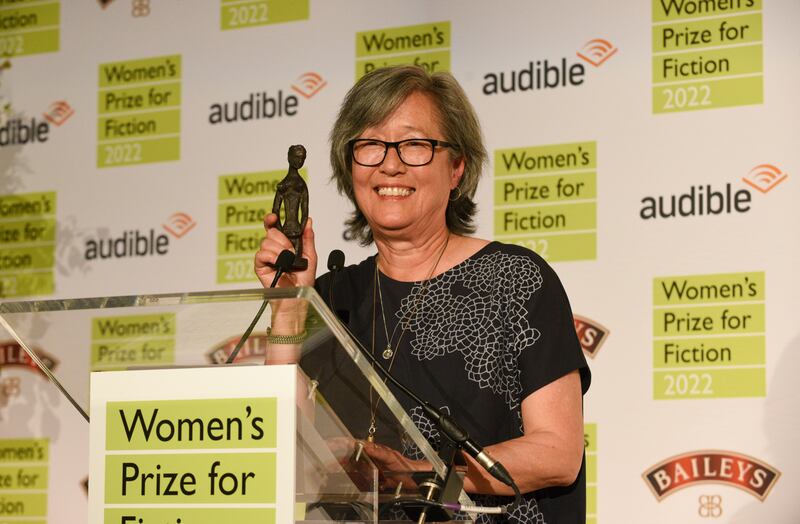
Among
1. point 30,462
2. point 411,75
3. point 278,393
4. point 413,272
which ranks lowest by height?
point 30,462

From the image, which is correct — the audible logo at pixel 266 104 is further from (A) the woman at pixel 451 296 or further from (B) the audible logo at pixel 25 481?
(A) the woman at pixel 451 296

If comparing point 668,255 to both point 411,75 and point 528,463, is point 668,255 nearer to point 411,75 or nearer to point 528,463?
point 411,75

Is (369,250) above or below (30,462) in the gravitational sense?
above

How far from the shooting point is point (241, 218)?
144 inches

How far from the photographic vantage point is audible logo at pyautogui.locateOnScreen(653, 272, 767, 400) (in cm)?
288

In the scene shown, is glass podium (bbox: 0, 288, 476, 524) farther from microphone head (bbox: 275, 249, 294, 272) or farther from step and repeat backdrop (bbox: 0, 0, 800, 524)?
step and repeat backdrop (bbox: 0, 0, 800, 524)

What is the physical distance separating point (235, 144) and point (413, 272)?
5.65ft

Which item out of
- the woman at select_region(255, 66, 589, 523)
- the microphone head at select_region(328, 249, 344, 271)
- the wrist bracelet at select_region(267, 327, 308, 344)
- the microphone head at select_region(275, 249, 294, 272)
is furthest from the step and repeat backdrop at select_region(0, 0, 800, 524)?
the wrist bracelet at select_region(267, 327, 308, 344)

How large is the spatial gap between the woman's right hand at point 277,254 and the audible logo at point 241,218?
1.80 metres

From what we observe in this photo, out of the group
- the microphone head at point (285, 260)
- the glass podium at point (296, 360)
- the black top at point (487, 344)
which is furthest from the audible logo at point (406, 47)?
the glass podium at point (296, 360)

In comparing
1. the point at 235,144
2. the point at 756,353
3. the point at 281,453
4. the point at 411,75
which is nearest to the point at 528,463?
the point at 281,453

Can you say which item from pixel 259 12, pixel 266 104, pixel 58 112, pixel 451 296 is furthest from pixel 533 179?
pixel 58 112

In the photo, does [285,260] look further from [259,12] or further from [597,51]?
[259,12]

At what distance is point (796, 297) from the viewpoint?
2842 mm
